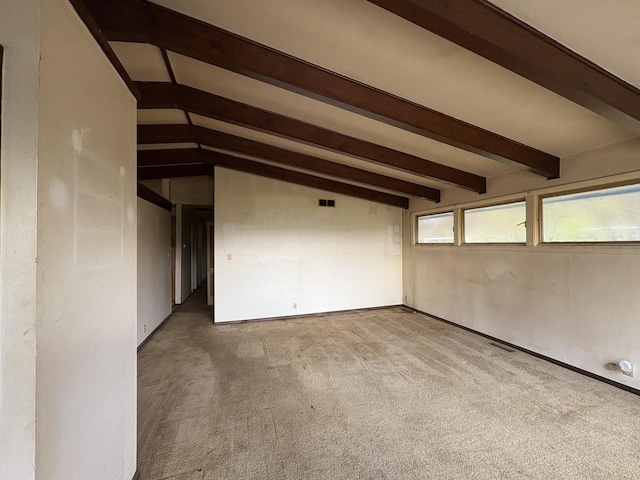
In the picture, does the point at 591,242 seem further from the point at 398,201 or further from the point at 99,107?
the point at 99,107

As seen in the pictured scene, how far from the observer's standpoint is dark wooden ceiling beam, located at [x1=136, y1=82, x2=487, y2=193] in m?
2.77

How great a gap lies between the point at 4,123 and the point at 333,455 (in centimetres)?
230

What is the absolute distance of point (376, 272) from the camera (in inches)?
233

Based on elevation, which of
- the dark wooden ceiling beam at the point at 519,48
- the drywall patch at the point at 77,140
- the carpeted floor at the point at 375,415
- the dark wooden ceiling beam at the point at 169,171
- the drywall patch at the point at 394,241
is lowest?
the carpeted floor at the point at 375,415

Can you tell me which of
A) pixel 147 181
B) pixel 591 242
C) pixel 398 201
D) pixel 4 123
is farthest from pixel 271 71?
pixel 147 181

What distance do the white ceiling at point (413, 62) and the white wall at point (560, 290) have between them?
44 centimetres

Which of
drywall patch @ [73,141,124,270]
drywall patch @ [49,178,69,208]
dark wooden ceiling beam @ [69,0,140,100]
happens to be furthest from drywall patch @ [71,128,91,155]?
dark wooden ceiling beam @ [69,0,140,100]

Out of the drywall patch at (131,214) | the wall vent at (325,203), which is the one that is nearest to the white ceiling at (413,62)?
the drywall patch at (131,214)

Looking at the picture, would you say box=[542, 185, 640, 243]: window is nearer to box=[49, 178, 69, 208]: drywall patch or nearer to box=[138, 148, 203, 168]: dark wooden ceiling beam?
box=[49, 178, 69, 208]: drywall patch

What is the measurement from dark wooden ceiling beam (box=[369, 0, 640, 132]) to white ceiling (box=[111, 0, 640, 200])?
0.05 metres

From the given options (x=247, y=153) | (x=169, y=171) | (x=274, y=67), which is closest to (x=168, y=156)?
(x=169, y=171)

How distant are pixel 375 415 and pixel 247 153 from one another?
3595 millimetres

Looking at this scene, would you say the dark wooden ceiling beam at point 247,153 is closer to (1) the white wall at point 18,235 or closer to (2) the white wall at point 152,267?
(2) the white wall at point 152,267

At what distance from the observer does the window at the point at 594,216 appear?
262 cm
